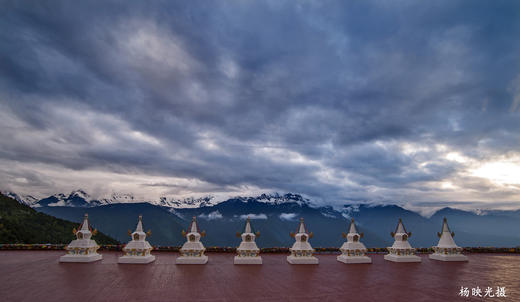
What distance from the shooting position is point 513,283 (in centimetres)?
1499

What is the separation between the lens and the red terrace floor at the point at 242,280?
12.0m

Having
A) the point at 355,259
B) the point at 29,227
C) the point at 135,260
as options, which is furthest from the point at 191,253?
the point at 29,227

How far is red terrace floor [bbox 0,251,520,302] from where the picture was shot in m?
12.0

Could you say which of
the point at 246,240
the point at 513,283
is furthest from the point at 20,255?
the point at 513,283

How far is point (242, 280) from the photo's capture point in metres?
14.9

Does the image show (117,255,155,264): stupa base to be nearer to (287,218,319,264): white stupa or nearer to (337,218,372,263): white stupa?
(287,218,319,264): white stupa

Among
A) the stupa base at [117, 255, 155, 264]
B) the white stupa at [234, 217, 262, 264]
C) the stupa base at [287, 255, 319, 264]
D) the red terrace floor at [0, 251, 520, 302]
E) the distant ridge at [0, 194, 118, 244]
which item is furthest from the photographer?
the distant ridge at [0, 194, 118, 244]

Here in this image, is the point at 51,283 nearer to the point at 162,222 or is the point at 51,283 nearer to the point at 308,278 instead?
the point at 308,278

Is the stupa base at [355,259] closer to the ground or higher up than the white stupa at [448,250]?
closer to the ground

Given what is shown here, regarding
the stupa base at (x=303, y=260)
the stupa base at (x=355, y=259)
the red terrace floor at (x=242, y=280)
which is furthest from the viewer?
the stupa base at (x=355, y=259)

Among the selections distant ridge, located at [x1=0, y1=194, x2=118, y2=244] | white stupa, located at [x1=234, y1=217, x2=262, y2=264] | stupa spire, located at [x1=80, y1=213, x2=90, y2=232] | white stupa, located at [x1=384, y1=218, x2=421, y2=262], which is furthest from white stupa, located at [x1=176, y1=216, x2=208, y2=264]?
distant ridge, located at [x1=0, y1=194, x2=118, y2=244]

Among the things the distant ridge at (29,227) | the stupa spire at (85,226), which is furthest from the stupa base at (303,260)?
the distant ridge at (29,227)

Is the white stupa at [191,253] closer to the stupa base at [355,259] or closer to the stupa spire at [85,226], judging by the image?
the stupa spire at [85,226]

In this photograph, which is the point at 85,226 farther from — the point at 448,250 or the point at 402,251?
the point at 448,250
